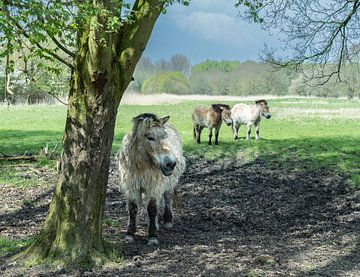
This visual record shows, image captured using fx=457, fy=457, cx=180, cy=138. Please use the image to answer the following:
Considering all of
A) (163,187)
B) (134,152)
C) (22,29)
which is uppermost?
(22,29)

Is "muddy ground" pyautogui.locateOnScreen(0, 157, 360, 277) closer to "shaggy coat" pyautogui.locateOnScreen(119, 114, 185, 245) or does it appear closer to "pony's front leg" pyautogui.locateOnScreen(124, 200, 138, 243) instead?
"pony's front leg" pyautogui.locateOnScreen(124, 200, 138, 243)

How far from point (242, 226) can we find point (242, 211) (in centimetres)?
87

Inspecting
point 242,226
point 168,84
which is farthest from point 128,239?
point 168,84

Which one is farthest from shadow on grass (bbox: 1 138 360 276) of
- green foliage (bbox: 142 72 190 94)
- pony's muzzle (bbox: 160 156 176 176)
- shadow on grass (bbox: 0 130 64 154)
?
green foliage (bbox: 142 72 190 94)

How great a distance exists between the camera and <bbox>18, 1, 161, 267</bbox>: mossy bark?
523cm

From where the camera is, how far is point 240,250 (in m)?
6.05

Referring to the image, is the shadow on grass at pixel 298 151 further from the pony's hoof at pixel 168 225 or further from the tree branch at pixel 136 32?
the tree branch at pixel 136 32

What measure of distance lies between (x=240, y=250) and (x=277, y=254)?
0.48 metres

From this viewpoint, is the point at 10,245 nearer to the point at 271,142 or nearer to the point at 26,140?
the point at 26,140

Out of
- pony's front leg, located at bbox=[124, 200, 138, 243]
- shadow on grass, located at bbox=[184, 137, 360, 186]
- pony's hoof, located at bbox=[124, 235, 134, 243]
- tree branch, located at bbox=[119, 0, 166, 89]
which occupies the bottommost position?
pony's hoof, located at bbox=[124, 235, 134, 243]

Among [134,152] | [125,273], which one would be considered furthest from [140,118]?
[125,273]

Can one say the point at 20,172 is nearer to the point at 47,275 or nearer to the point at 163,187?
the point at 163,187

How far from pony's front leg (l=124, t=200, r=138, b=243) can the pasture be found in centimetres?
20

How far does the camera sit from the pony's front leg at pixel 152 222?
20.9ft
